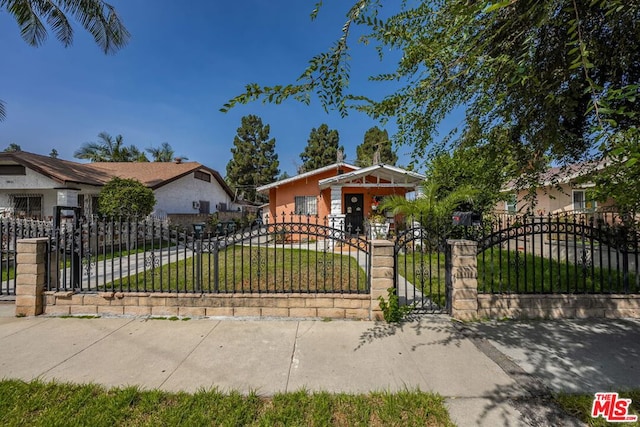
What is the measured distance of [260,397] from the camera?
265 cm

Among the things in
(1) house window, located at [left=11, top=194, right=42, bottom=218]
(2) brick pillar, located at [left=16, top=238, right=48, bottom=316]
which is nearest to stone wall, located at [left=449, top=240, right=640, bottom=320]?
(2) brick pillar, located at [left=16, top=238, right=48, bottom=316]

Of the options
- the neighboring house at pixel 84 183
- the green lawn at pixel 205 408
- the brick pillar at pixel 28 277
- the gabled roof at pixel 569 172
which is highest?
the neighboring house at pixel 84 183

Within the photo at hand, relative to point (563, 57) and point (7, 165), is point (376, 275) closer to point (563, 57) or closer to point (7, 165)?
point (563, 57)

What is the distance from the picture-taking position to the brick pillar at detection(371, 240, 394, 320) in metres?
4.34

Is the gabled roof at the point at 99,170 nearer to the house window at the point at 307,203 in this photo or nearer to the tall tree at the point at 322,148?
the house window at the point at 307,203

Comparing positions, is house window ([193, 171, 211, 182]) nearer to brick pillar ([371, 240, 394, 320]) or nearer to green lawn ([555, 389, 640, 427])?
brick pillar ([371, 240, 394, 320])

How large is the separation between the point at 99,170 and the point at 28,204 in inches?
144

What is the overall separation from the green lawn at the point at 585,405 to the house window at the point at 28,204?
19.9 metres

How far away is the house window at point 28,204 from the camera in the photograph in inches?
537

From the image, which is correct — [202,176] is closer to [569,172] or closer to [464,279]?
[464,279]

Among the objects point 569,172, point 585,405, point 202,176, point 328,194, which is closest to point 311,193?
point 328,194

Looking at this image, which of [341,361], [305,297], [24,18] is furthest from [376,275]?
[24,18]

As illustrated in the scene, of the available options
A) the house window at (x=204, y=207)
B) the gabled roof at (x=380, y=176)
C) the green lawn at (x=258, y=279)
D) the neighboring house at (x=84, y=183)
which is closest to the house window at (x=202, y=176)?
the neighboring house at (x=84, y=183)

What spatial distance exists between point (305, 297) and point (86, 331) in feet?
10.8
